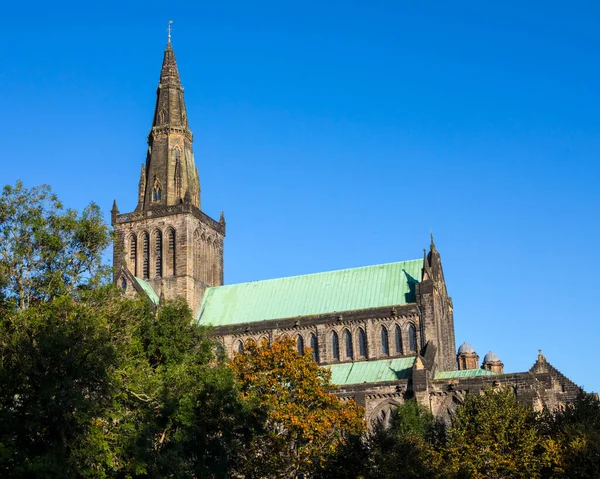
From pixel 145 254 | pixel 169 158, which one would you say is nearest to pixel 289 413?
pixel 145 254

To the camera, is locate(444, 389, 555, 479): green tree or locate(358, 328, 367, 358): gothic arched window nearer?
locate(444, 389, 555, 479): green tree

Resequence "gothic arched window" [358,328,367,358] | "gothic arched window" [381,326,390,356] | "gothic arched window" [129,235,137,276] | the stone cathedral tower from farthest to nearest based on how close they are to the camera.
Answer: "gothic arched window" [129,235,137,276], the stone cathedral tower, "gothic arched window" [358,328,367,358], "gothic arched window" [381,326,390,356]

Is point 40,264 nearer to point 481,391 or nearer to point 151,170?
point 481,391

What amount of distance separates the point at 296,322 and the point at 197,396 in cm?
3224

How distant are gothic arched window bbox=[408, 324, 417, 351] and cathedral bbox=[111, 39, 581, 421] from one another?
8 cm

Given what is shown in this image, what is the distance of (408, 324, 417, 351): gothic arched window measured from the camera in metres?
71.6

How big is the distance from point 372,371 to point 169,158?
2757 cm

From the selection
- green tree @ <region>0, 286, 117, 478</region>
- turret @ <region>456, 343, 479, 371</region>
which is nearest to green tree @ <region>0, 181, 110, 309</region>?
green tree @ <region>0, 286, 117, 478</region>

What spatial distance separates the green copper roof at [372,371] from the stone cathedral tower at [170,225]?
15.8 meters

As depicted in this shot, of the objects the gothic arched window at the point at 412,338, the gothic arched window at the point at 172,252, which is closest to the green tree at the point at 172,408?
the gothic arched window at the point at 412,338

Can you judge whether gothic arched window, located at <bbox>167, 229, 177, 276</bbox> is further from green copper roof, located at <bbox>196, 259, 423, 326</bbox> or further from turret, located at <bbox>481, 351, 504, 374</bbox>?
turret, located at <bbox>481, 351, 504, 374</bbox>

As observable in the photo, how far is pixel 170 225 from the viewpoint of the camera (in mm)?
80750

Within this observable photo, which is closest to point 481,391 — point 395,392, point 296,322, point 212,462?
point 395,392

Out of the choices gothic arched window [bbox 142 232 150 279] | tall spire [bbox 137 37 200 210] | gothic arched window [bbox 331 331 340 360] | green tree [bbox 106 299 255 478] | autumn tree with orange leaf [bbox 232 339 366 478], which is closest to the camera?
green tree [bbox 106 299 255 478]
